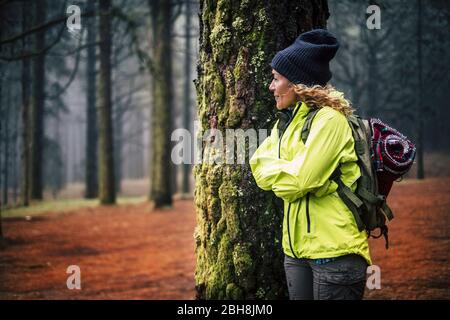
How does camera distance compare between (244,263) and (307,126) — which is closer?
(307,126)

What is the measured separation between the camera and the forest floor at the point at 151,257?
5.46 meters

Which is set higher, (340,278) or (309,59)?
(309,59)

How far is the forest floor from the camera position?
546cm

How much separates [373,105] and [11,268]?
8171 millimetres

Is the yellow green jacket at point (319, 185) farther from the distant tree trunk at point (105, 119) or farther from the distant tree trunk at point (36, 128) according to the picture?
the distant tree trunk at point (36, 128)

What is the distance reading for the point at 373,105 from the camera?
358 inches

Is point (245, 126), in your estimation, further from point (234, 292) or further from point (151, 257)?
point (151, 257)

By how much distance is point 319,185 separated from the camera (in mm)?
2355

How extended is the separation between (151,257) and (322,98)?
7271 millimetres

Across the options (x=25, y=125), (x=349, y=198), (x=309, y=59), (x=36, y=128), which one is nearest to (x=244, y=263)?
(x=349, y=198)

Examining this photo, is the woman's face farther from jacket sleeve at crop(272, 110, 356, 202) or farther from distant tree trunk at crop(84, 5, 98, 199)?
distant tree trunk at crop(84, 5, 98, 199)

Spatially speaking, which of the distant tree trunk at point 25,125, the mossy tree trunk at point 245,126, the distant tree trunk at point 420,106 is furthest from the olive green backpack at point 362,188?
the distant tree trunk at point 25,125
